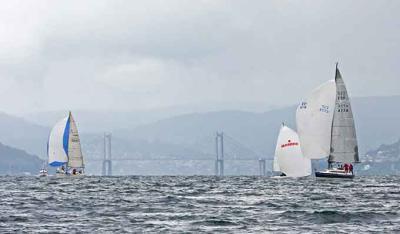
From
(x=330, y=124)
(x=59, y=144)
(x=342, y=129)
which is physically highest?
(x=59, y=144)

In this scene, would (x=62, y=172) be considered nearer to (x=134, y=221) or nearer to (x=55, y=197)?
(x=55, y=197)

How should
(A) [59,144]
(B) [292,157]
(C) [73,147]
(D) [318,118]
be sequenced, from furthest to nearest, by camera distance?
(A) [59,144] → (C) [73,147] → (B) [292,157] → (D) [318,118]

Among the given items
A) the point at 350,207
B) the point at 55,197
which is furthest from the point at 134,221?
the point at 55,197

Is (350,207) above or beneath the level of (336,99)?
beneath

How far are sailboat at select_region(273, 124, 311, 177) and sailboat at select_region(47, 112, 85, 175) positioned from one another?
104 ft

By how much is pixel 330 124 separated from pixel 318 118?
1.45 meters

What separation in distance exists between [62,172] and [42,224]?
92914mm

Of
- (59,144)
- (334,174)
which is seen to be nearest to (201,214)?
(334,174)

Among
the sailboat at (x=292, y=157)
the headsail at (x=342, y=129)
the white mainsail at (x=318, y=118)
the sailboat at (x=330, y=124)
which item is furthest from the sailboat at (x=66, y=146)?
the headsail at (x=342, y=129)

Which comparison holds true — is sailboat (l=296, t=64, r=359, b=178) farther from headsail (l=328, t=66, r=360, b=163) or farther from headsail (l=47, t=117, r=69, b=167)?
Answer: headsail (l=47, t=117, r=69, b=167)

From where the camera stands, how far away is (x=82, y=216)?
4831 cm

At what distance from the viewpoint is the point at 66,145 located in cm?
13338

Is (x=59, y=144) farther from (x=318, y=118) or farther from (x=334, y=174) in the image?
(x=334, y=174)

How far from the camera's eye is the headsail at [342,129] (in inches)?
3893
